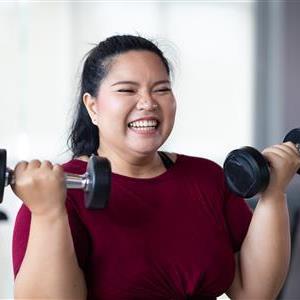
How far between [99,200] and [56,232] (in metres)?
0.08

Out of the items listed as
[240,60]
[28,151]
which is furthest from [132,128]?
[240,60]

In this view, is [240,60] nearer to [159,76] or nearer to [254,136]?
[254,136]

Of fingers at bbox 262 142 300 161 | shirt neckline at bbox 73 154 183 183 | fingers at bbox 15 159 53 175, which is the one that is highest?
fingers at bbox 15 159 53 175

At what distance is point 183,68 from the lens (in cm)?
293

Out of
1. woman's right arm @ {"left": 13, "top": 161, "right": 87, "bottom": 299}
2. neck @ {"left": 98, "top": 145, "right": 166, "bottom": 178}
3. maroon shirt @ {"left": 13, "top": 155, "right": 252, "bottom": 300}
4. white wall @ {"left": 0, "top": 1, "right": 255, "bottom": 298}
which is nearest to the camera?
woman's right arm @ {"left": 13, "top": 161, "right": 87, "bottom": 299}

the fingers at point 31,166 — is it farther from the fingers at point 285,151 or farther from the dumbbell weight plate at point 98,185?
the fingers at point 285,151

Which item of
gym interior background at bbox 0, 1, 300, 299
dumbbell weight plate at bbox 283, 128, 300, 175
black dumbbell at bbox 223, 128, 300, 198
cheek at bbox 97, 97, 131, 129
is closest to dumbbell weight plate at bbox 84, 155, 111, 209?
cheek at bbox 97, 97, 131, 129

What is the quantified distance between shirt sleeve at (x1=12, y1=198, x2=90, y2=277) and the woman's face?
157 millimetres

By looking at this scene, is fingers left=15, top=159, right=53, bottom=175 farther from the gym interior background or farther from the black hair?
the gym interior background

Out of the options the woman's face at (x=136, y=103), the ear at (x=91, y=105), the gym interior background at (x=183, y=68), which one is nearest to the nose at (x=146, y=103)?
the woman's face at (x=136, y=103)

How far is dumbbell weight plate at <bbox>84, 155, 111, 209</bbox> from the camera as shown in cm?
85

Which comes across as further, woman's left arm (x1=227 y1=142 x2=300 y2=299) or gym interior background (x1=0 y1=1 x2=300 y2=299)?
gym interior background (x1=0 y1=1 x2=300 y2=299)

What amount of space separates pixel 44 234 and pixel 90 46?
5.54 ft

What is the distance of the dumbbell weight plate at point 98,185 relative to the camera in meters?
0.85
